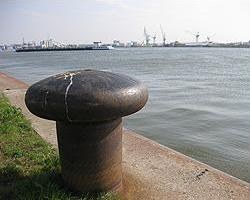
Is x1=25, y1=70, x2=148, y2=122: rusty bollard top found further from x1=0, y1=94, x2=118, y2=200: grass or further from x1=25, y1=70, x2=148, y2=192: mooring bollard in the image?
x1=0, y1=94, x2=118, y2=200: grass

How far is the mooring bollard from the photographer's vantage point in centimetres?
305

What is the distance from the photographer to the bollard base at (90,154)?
10.8 feet

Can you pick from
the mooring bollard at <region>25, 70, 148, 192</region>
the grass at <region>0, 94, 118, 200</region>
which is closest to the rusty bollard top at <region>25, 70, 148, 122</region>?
the mooring bollard at <region>25, 70, 148, 192</region>

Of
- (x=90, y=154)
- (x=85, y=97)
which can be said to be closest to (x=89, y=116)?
(x=85, y=97)

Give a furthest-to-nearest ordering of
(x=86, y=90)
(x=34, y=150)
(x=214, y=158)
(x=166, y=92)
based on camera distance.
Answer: (x=166, y=92) < (x=214, y=158) < (x=34, y=150) < (x=86, y=90)

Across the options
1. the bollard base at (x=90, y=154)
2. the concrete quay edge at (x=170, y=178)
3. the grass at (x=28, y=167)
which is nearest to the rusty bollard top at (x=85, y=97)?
the bollard base at (x=90, y=154)

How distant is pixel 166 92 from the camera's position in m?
15.3

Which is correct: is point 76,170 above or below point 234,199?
above

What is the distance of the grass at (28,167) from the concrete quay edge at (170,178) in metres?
0.44

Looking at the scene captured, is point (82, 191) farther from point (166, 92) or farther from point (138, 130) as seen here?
point (166, 92)

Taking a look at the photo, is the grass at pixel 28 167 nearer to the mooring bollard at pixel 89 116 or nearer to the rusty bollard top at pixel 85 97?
the mooring bollard at pixel 89 116

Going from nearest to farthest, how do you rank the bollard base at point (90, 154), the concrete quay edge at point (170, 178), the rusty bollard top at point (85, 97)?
the rusty bollard top at point (85, 97) → the bollard base at point (90, 154) → the concrete quay edge at point (170, 178)

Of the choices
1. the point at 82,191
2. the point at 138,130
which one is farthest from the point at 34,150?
the point at 138,130

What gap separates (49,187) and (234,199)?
180cm
